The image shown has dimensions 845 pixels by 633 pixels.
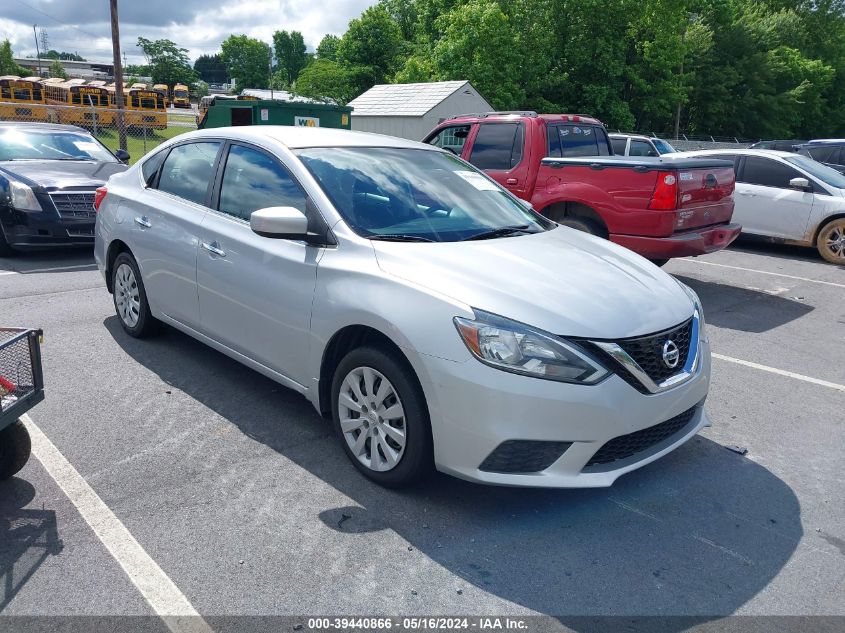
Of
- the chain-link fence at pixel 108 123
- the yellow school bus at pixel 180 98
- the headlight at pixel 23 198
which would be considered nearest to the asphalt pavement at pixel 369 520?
the headlight at pixel 23 198

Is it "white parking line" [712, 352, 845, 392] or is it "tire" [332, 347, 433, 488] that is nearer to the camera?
"tire" [332, 347, 433, 488]

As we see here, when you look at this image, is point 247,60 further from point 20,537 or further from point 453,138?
point 20,537

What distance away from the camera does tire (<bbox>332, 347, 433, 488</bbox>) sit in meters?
3.26

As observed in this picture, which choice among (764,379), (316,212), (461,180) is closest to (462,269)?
(316,212)

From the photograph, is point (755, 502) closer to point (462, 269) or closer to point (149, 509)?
point (462, 269)

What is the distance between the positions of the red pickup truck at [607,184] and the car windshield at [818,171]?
12.6 feet

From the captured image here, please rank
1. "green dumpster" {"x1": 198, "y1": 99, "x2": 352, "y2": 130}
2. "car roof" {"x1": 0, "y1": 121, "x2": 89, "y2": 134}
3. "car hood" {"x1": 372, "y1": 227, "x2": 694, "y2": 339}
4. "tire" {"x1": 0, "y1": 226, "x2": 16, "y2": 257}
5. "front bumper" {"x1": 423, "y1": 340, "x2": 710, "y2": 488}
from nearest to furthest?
"front bumper" {"x1": 423, "y1": 340, "x2": 710, "y2": 488}, "car hood" {"x1": 372, "y1": 227, "x2": 694, "y2": 339}, "tire" {"x1": 0, "y1": 226, "x2": 16, "y2": 257}, "car roof" {"x1": 0, "y1": 121, "x2": 89, "y2": 134}, "green dumpster" {"x1": 198, "y1": 99, "x2": 352, "y2": 130}

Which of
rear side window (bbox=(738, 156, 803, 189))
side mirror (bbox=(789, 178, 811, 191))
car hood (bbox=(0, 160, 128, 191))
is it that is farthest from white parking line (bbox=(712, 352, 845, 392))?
car hood (bbox=(0, 160, 128, 191))

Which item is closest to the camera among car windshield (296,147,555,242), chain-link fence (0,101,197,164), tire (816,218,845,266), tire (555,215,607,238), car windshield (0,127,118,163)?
car windshield (296,147,555,242)

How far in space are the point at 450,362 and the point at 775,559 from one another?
5.46 feet

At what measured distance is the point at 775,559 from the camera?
3111 mm

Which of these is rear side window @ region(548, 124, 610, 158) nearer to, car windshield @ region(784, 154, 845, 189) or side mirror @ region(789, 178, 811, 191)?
side mirror @ region(789, 178, 811, 191)

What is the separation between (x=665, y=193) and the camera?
281 inches

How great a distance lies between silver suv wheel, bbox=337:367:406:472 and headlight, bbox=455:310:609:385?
519 millimetres
